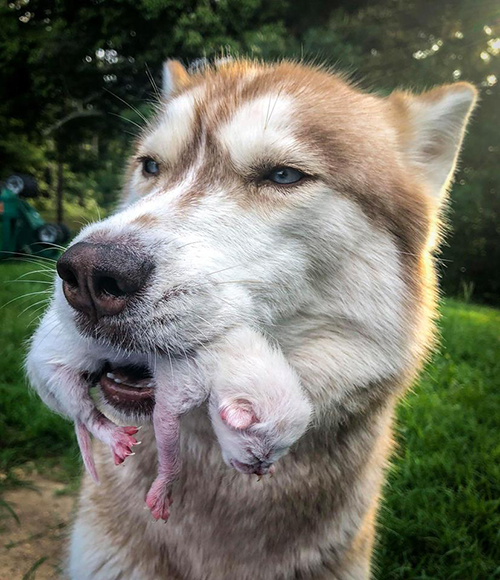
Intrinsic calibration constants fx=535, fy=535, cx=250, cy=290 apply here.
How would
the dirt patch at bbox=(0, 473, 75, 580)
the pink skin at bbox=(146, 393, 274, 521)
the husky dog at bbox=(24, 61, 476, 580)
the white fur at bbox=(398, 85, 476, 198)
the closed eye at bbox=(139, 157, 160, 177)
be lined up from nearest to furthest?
the pink skin at bbox=(146, 393, 274, 521), the husky dog at bbox=(24, 61, 476, 580), the closed eye at bbox=(139, 157, 160, 177), the white fur at bbox=(398, 85, 476, 198), the dirt patch at bbox=(0, 473, 75, 580)

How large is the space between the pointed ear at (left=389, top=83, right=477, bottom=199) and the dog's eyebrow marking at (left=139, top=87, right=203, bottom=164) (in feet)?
2.71

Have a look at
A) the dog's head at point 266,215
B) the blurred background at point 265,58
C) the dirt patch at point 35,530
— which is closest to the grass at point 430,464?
the blurred background at point 265,58

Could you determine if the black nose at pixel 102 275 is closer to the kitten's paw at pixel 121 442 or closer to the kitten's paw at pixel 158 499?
the kitten's paw at pixel 121 442

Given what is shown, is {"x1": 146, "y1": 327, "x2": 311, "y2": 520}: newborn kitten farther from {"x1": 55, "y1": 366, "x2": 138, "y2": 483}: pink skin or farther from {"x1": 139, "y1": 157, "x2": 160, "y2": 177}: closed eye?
{"x1": 139, "y1": 157, "x2": 160, "y2": 177}: closed eye

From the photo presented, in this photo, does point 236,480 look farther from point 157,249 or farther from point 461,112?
point 461,112

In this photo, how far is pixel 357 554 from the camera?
1.96m

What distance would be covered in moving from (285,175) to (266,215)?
0.17 meters

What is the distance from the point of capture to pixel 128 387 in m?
1.48

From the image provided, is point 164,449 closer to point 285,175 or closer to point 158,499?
point 158,499

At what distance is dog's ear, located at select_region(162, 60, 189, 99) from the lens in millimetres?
2425

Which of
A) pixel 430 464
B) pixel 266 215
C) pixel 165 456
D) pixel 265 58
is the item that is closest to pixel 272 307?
pixel 266 215

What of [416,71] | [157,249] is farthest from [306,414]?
[416,71]

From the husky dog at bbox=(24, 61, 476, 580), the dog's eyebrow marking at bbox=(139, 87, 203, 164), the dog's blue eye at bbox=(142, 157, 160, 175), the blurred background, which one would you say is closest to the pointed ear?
the husky dog at bbox=(24, 61, 476, 580)

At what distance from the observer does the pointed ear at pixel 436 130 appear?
2.12m
